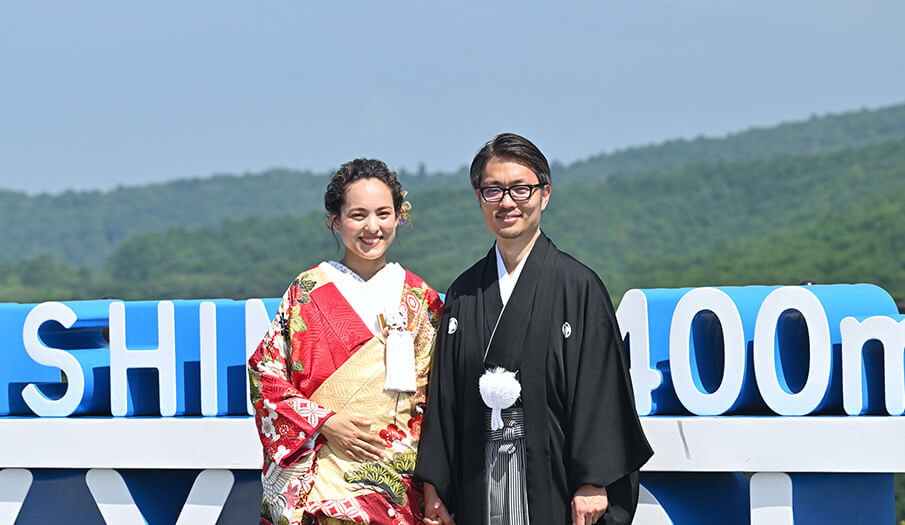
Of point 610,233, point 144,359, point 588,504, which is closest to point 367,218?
point 588,504

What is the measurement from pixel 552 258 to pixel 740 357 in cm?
127

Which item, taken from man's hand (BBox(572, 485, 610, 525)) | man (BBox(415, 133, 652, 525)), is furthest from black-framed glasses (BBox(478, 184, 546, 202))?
man's hand (BBox(572, 485, 610, 525))

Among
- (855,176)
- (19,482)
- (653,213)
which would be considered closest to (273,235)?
(653,213)

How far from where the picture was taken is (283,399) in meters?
3.43

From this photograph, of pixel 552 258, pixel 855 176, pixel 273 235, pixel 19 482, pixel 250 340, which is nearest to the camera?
pixel 552 258

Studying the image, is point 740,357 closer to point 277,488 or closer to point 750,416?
point 750,416

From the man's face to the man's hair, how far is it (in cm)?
2

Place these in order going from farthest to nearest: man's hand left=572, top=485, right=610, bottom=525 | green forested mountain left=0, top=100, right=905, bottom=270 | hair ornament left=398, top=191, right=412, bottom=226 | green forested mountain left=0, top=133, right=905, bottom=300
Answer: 1. green forested mountain left=0, top=100, right=905, bottom=270
2. green forested mountain left=0, top=133, right=905, bottom=300
3. hair ornament left=398, top=191, right=412, bottom=226
4. man's hand left=572, top=485, right=610, bottom=525

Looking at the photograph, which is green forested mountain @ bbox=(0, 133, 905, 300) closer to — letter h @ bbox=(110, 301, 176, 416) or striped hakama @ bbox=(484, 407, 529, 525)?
letter h @ bbox=(110, 301, 176, 416)

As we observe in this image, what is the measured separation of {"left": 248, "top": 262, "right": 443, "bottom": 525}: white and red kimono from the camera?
3.39 meters

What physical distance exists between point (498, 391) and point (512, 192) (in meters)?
0.65

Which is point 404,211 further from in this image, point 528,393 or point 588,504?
point 588,504

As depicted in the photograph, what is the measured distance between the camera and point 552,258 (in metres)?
3.40

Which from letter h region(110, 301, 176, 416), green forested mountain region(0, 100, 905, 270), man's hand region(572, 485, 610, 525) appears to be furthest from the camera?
green forested mountain region(0, 100, 905, 270)
